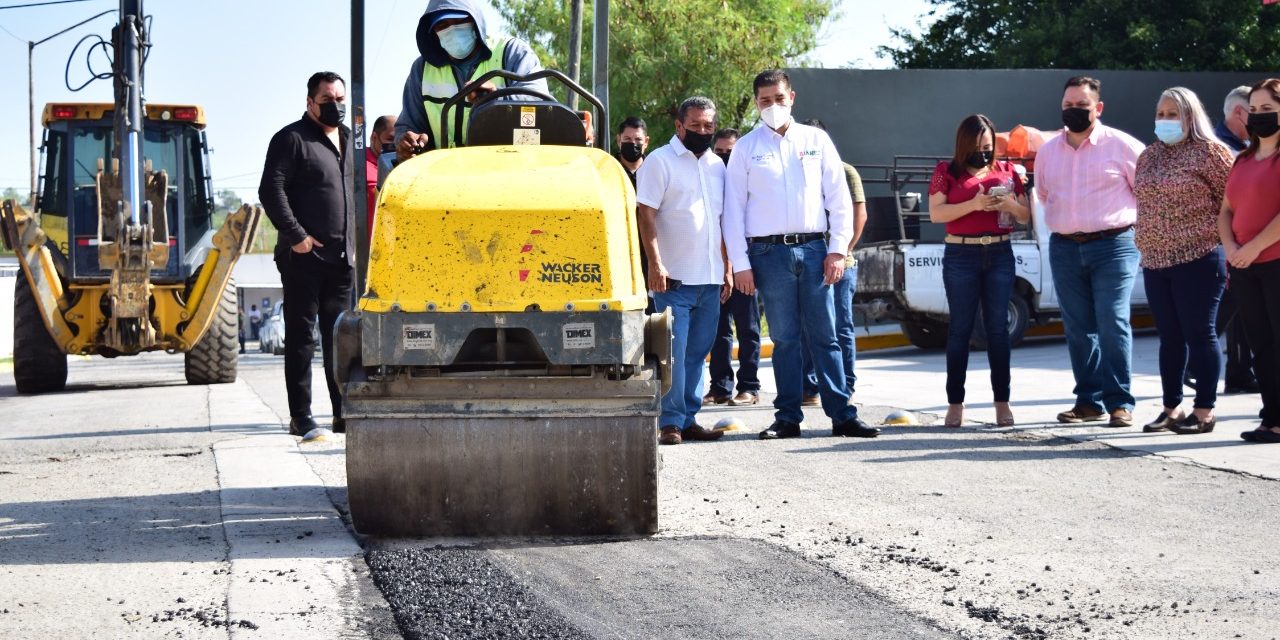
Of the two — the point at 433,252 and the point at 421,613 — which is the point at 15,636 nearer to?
the point at 421,613

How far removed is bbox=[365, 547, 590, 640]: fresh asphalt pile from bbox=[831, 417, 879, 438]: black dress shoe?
13.4 ft

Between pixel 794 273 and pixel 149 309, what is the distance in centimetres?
922

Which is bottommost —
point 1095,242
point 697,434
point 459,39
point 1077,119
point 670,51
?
point 697,434

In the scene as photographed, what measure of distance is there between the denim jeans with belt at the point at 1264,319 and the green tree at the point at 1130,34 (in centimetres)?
2497

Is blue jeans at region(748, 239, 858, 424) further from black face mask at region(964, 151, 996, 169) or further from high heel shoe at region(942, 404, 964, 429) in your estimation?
black face mask at region(964, 151, 996, 169)

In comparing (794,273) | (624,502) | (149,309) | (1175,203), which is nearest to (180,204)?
(149,309)

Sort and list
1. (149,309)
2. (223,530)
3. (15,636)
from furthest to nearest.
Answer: (149,309), (223,530), (15,636)

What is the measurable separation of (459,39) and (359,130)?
1610mm

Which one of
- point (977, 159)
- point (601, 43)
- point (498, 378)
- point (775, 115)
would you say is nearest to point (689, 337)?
point (775, 115)

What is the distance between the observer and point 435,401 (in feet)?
19.6

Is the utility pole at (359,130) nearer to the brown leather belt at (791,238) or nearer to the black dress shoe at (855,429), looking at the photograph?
the brown leather belt at (791,238)

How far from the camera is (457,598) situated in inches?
197

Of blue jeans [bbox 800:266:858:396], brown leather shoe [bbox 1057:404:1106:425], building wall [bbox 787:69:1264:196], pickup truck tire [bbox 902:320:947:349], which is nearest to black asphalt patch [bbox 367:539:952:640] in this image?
brown leather shoe [bbox 1057:404:1106:425]

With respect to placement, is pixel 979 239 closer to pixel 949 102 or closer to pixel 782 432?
pixel 782 432
